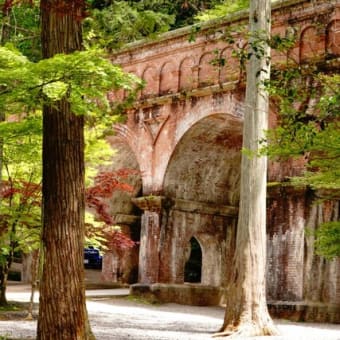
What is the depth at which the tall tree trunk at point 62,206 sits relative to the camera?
24.7ft

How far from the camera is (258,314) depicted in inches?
507

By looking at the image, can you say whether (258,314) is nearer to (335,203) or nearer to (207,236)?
(335,203)

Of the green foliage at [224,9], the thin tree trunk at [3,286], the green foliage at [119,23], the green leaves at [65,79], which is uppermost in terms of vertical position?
the green foliage at [224,9]

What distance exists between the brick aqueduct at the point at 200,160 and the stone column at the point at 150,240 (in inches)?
1.1

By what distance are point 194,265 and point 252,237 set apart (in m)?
17.7

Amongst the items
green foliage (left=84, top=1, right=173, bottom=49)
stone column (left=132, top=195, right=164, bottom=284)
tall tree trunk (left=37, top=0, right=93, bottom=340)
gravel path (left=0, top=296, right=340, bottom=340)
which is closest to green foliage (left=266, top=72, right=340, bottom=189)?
green foliage (left=84, top=1, right=173, bottom=49)

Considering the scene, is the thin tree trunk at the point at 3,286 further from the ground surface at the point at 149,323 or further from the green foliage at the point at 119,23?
the green foliage at the point at 119,23

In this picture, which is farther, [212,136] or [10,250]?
[212,136]

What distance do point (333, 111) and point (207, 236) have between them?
17.0 metres

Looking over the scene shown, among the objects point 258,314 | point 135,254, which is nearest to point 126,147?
point 135,254

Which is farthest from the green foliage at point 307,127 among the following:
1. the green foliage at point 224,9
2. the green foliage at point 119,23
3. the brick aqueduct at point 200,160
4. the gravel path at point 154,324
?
the green foliage at point 224,9

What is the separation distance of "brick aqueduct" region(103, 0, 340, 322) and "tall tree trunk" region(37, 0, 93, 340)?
431 inches

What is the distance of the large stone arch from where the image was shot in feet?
73.0

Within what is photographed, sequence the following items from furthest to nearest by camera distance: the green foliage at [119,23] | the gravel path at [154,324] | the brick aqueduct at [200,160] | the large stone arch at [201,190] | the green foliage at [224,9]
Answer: the green foliage at [224,9], the large stone arch at [201,190], the brick aqueduct at [200,160], the gravel path at [154,324], the green foliage at [119,23]
